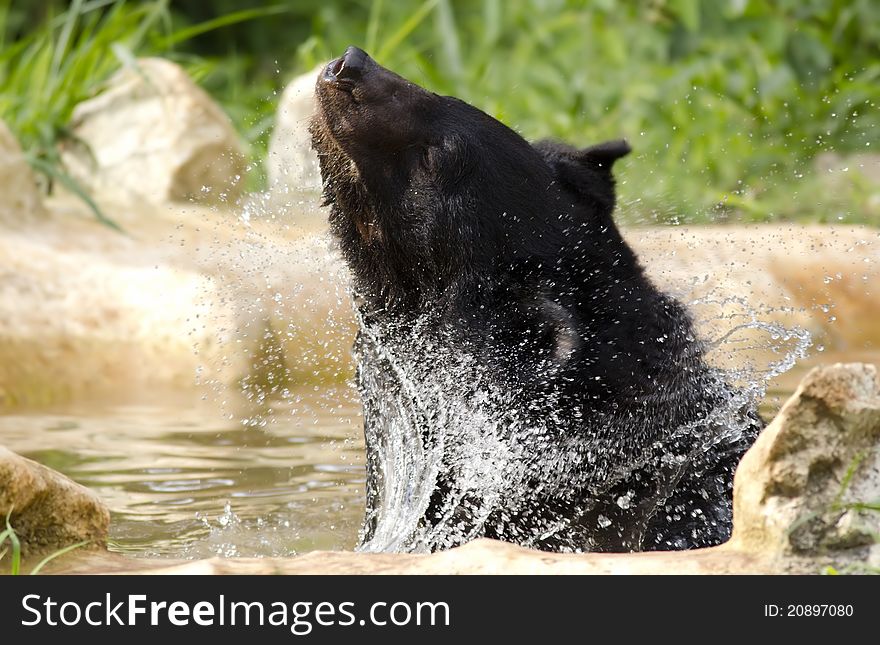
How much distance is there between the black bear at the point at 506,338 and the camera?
133 inches

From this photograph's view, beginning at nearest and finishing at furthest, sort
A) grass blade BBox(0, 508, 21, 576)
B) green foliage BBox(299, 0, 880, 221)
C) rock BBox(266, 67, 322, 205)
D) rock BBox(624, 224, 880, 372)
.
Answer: grass blade BBox(0, 508, 21, 576)
rock BBox(624, 224, 880, 372)
rock BBox(266, 67, 322, 205)
green foliage BBox(299, 0, 880, 221)

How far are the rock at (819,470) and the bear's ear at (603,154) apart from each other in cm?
151

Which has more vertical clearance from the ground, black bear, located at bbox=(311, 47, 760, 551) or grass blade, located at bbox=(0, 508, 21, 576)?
black bear, located at bbox=(311, 47, 760, 551)

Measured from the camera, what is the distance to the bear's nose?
3379 mm

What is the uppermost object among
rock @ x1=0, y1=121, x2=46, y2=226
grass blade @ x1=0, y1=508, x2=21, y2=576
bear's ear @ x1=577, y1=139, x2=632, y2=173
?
rock @ x1=0, y1=121, x2=46, y2=226

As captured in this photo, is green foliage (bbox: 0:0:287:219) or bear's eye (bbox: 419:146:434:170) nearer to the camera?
bear's eye (bbox: 419:146:434:170)

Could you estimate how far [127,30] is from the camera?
8.76 m

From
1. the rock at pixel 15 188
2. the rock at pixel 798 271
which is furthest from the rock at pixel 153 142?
the rock at pixel 798 271

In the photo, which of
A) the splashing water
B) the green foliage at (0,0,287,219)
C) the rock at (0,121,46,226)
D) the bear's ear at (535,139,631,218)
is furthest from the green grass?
the green foliage at (0,0,287,219)

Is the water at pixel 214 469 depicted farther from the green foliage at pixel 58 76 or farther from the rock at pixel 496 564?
the green foliage at pixel 58 76

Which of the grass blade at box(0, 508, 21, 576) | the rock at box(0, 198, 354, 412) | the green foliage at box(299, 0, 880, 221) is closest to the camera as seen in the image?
the grass blade at box(0, 508, 21, 576)

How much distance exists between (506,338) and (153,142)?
4.64m

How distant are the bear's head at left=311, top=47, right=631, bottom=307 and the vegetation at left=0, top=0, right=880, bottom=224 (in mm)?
3002

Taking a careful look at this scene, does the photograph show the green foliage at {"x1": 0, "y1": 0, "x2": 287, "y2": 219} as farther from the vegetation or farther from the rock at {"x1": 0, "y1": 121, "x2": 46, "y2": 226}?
the rock at {"x1": 0, "y1": 121, "x2": 46, "y2": 226}
